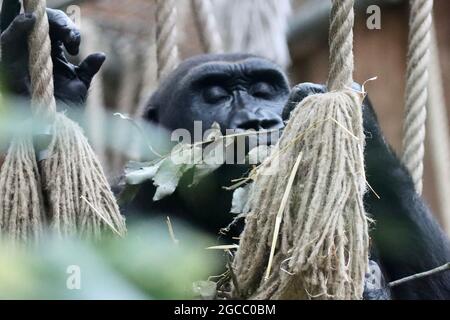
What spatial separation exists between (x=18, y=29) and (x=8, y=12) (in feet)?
0.68

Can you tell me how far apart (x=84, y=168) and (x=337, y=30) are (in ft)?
2.08

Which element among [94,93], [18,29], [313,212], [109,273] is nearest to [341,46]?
[313,212]

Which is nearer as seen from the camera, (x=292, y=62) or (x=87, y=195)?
(x=87, y=195)

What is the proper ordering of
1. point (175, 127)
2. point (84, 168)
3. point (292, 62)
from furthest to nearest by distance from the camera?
point (292, 62) → point (175, 127) → point (84, 168)

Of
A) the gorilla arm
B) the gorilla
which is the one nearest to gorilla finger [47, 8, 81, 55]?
the gorilla

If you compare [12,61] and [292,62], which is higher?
[292,62]

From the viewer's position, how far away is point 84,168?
6.55 ft

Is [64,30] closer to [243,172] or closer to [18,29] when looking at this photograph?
[18,29]

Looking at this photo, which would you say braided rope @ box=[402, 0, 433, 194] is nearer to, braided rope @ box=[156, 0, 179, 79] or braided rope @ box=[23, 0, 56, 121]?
braided rope @ box=[156, 0, 179, 79]

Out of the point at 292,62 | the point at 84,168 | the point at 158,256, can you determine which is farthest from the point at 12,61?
the point at 292,62

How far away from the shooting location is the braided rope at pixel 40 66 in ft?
6.49

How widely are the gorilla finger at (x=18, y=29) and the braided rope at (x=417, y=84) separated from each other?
1.20 meters

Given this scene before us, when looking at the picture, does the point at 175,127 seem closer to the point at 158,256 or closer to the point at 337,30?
the point at 337,30

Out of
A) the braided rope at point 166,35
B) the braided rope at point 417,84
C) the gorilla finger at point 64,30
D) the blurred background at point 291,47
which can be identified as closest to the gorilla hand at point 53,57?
the gorilla finger at point 64,30
